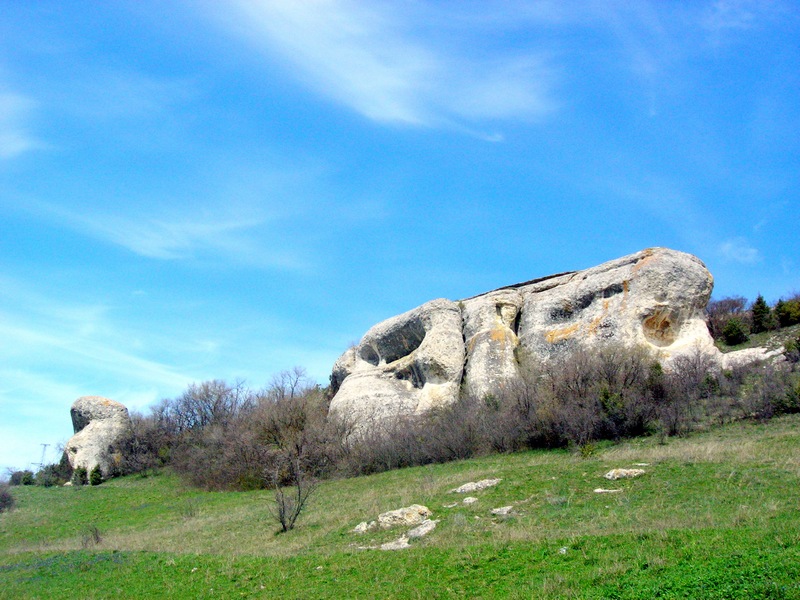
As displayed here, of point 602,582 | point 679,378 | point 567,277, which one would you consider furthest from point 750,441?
point 567,277

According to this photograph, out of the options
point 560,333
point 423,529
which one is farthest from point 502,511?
point 560,333

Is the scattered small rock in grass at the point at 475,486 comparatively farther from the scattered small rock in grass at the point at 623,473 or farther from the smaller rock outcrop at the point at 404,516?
the scattered small rock in grass at the point at 623,473

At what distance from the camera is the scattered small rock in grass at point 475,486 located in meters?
17.4

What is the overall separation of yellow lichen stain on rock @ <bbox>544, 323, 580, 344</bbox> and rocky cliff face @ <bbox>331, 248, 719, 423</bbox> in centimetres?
5

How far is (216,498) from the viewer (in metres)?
28.4

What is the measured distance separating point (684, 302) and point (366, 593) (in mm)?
23305

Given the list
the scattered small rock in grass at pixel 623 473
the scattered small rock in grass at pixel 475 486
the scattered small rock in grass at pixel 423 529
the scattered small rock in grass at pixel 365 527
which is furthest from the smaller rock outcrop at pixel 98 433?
the scattered small rock in grass at pixel 623 473

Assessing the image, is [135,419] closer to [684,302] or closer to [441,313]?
[441,313]

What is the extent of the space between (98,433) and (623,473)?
36.9 m

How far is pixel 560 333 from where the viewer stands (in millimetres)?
32062

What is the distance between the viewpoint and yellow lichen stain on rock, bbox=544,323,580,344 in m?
31.6

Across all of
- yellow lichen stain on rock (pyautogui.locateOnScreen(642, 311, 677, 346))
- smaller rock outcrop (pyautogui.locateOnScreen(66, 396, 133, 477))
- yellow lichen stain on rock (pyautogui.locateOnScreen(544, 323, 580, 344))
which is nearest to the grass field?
yellow lichen stain on rock (pyautogui.locateOnScreen(642, 311, 677, 346))

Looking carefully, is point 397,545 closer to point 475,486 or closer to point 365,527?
point 365,527

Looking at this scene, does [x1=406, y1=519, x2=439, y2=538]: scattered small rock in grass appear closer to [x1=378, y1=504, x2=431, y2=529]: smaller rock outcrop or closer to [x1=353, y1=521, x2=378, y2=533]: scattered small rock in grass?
[x1=378, y1=504, x2=431, y2=529]: smaller rock outcrop
